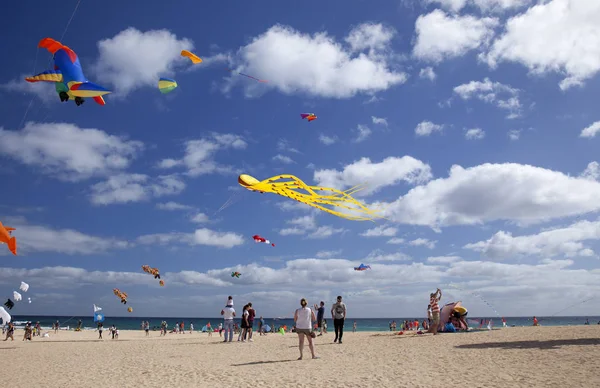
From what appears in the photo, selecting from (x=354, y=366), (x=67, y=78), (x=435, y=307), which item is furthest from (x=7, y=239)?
(x=435, y=307)

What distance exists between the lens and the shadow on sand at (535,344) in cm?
1045

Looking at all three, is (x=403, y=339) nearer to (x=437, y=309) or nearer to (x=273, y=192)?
(x=437, y=309)

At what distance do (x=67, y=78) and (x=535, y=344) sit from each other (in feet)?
45.3

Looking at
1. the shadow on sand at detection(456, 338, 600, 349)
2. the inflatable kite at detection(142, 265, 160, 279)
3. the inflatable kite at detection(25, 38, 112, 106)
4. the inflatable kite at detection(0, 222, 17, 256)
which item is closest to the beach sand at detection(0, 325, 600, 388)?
the shadow on sand at detection(456, 338, 600, 349)

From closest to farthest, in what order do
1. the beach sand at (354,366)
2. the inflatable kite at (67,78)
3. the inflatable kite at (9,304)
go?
the beach sand at (354,366) → the inflatable kite at (67,78) → the inflatable kite at (9,304)

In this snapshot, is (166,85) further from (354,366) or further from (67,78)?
(354,366)

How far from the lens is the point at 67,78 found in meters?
10.5

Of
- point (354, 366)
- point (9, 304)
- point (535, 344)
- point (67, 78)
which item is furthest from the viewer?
point (9, 304)

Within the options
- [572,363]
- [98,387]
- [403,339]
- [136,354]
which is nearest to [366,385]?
[572,363]

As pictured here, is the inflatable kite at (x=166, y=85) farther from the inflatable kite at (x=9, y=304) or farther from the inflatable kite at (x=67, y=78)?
the inflatable kite at (x=9, y=304)

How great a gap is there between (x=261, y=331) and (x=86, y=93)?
2238 centimetres

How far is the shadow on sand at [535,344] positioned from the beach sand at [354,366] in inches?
0.9

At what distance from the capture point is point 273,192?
9.32m

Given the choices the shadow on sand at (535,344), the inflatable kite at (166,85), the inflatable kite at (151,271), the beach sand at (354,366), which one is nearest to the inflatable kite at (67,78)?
the inflatable kite at (166,85)
